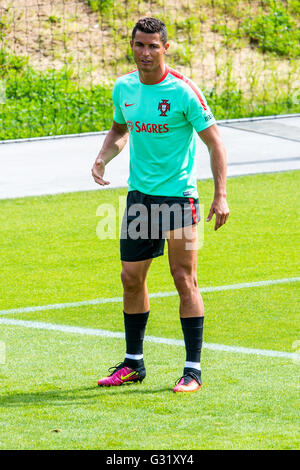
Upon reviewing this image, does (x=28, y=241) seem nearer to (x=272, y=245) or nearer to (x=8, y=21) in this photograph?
(x=272, y=245)

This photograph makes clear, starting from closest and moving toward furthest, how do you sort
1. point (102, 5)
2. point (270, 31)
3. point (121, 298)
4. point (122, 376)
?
point (122, 376) → point (121, 298) → point (102, 5) → point (270, 31)

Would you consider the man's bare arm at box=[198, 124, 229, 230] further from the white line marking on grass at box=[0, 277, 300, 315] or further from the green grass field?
the white line marking on grass at box=[0, 277, 300, 315]

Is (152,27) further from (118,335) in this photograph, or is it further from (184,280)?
(118,335)

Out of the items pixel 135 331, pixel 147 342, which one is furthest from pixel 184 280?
pixel 147 342

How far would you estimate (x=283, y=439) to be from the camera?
4793 millimetres

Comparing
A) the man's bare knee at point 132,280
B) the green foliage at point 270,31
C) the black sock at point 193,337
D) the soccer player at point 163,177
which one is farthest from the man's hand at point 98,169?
the green foliage at point 270,31

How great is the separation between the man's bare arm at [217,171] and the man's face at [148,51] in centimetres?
44

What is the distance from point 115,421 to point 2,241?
5036 millimetres

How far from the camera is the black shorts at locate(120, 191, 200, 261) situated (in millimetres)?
5773

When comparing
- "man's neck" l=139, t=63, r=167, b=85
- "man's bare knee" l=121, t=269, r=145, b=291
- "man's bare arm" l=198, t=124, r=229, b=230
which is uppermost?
"man's neck" l=139, t=63, r=167, b=85

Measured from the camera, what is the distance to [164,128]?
5.71 metres

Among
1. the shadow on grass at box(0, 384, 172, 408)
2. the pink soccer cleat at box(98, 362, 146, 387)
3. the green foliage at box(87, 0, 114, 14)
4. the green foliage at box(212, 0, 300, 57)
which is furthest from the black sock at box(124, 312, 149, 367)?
the green foliage at box(87, 0, 114, 14)

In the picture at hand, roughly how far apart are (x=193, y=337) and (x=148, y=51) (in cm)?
156
